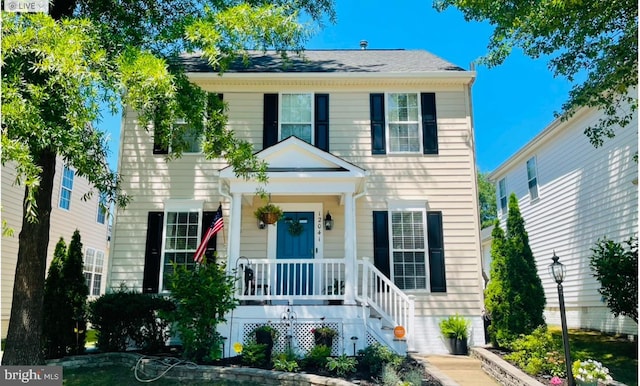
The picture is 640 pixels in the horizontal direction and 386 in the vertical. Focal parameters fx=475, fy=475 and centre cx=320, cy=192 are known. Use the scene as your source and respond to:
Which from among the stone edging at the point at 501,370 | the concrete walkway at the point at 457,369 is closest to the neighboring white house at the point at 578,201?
the stone edging at the point at 501,370

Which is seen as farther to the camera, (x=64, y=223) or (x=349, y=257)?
(x=64, y=223)

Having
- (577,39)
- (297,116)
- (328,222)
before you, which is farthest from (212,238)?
(577,39)

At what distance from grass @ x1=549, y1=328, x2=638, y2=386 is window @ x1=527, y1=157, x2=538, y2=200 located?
5185 mm

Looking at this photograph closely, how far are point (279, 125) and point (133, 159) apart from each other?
336 centimetres

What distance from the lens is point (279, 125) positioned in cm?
1077

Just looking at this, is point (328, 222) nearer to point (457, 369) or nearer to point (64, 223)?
point (457, 369)

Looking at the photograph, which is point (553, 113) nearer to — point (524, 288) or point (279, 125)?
point (524, 288)

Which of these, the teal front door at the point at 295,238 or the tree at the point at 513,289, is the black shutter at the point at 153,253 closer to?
the teal front door at the point at 295,238

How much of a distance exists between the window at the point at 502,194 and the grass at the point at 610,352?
7078mm

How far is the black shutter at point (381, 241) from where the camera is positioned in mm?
10000

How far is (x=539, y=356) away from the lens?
7012 millimetres

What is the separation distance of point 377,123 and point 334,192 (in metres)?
2.45

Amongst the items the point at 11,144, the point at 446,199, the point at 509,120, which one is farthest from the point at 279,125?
the point at 509,120

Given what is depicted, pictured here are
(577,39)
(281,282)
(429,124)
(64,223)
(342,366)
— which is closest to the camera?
(342,366)
